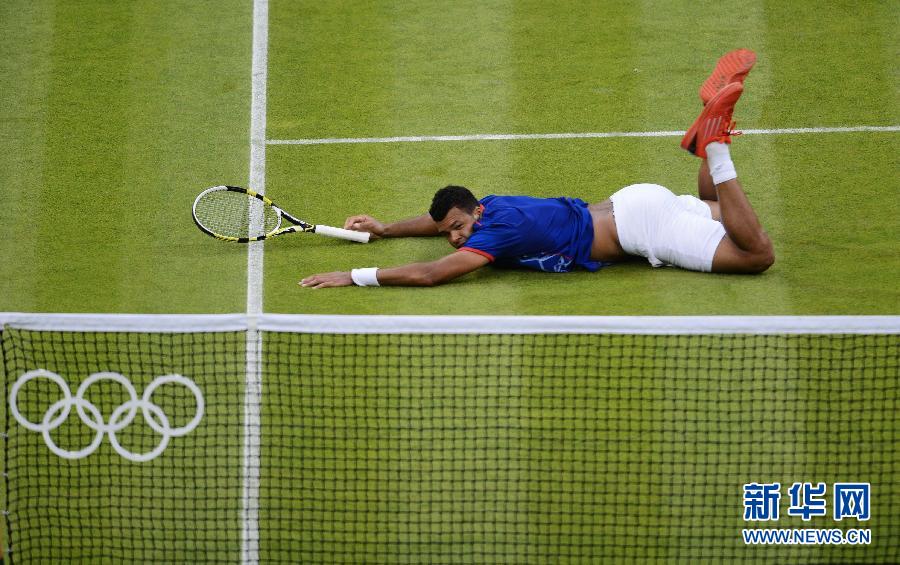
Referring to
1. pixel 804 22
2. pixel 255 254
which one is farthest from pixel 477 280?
pixel 804 22

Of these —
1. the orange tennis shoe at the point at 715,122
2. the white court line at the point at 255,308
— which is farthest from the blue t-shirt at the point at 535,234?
the white court line at the point at 255,308

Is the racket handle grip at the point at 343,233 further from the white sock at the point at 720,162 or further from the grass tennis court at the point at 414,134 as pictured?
the white sock at the point at 720,162

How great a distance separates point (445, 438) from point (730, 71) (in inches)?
133

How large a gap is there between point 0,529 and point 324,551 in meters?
2.09

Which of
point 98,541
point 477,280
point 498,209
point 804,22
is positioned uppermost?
point 804,22

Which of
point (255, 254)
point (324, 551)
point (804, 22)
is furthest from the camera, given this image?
point (804, 22)

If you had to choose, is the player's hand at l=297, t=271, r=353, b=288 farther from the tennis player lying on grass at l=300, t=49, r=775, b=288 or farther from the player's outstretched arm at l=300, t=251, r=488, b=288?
the player's outstretched arm at l=300, t=251, r=488, b=288

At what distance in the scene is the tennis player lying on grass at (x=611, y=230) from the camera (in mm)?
8281

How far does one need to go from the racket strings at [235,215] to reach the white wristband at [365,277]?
1.14 m

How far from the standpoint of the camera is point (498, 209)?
28.2ft

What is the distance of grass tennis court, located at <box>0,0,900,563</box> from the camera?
7.17 m

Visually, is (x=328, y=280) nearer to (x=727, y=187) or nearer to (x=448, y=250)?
(x=448, y=250)

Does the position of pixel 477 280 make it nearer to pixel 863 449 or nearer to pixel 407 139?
pixel 407 139

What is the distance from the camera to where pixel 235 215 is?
31.5ft
